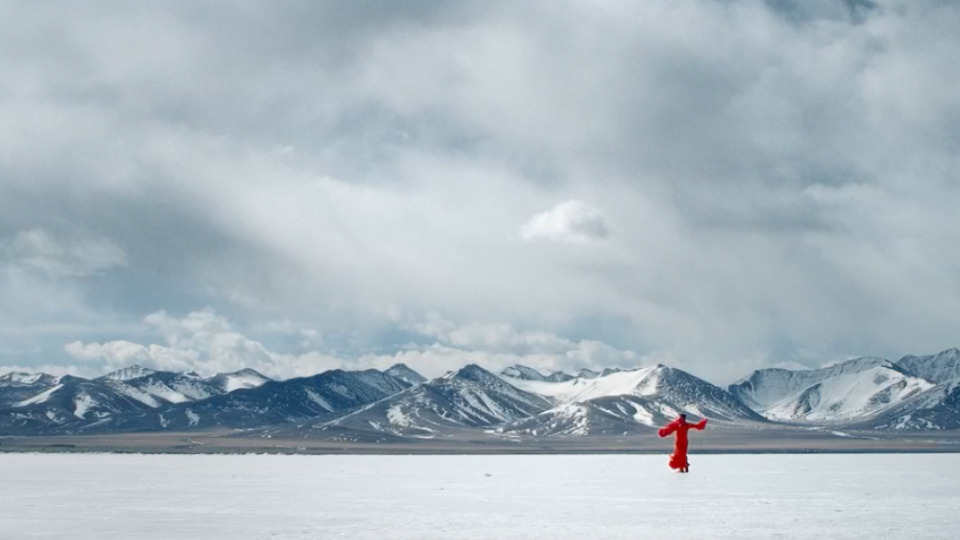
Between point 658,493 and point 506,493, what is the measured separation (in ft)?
30.6

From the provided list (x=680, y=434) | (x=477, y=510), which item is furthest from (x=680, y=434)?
(x=477, y=510)

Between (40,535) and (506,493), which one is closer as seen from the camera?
(40,535)

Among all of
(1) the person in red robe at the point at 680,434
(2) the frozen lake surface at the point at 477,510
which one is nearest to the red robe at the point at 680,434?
(1) the person in red robe at the point at 680,434

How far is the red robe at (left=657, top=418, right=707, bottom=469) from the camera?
43031 mm

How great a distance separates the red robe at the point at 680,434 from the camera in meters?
43.0

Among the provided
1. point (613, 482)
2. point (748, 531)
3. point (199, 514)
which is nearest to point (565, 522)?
point (748, 531)

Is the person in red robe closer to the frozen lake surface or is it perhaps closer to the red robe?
the red robe

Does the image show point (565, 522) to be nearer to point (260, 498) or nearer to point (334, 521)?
point (334, 521)

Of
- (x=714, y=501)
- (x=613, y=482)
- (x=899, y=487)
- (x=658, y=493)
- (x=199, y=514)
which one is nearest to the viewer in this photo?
(x=199, y=514)

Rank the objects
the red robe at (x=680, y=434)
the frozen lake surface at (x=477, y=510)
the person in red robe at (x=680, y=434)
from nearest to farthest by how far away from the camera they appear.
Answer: the frozen lake surface at (x=477, y=510) → the red robe at (x=680, y=434) → the person in red robe at (x=680, y=434)

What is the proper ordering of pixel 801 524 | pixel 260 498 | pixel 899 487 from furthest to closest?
1. pixel 899 487
2. pixel 260 498
3. pixel 801 524

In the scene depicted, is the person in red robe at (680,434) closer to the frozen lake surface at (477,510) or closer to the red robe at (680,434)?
the red robe at (680,434)

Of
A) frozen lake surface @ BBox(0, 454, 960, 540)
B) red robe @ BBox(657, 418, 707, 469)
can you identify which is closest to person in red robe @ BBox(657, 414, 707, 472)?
red robe @ BBox(657, 418, 707, 469)

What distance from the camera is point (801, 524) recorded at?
39.1m
